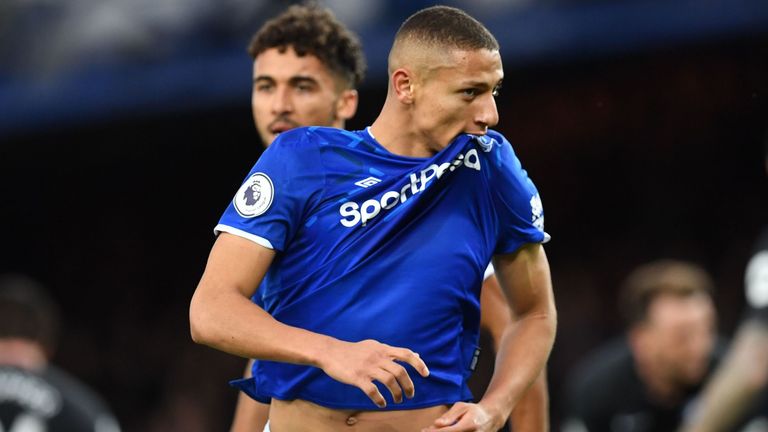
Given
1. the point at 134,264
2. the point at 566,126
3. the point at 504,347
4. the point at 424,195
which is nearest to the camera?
the point at 424,195

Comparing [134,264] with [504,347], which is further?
[134,264]

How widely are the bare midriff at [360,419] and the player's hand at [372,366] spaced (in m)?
0.35

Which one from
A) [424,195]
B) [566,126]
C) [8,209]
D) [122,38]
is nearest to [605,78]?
[566,126]

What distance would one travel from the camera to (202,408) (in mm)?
13258

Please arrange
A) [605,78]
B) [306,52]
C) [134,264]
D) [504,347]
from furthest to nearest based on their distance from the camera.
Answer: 1. [134,264]
2. [605,78]
3. [306,52]
4. [504,347]

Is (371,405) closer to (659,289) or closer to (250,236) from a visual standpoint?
(250,236)

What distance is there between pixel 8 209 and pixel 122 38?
154 inches

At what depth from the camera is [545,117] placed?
12516mm

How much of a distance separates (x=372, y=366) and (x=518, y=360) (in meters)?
0.76

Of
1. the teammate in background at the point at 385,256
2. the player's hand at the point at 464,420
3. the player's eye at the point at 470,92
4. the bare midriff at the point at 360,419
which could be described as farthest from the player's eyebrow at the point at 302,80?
the player's hand at the point at 464,420

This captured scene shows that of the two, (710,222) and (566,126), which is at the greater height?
(566,126)

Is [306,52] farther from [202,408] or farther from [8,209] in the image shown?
[8,209]

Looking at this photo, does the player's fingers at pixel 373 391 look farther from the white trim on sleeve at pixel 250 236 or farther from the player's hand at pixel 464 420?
the white trim on sleeve at pixel 250 236

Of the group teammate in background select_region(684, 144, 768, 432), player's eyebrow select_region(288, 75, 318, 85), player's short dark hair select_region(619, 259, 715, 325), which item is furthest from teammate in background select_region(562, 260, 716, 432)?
player's eyebrow select_region(288, 75, 318, 85)
